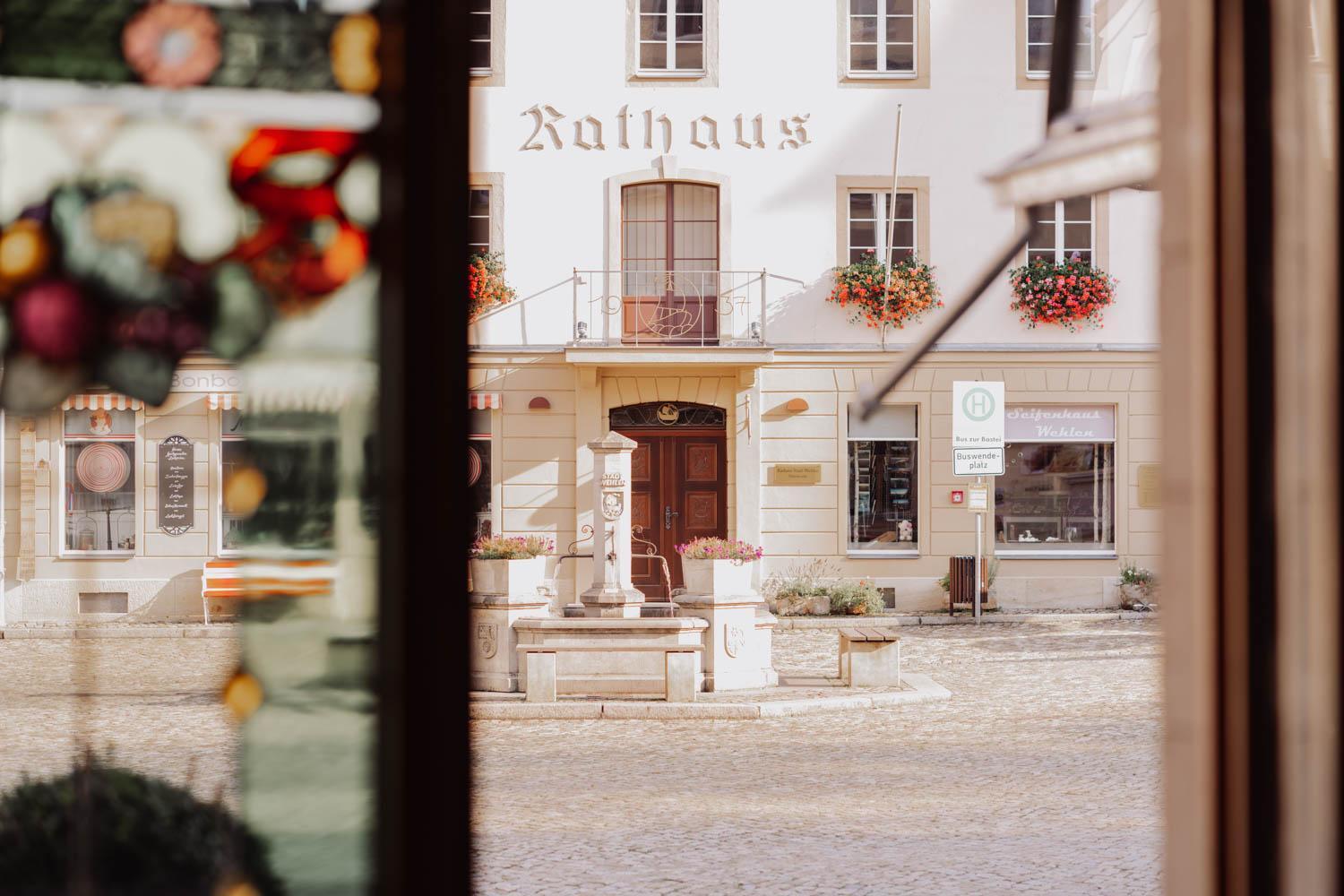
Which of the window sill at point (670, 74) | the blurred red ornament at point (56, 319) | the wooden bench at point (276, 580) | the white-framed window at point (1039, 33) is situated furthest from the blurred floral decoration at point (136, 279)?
the white-framed window at point (1039, 33)

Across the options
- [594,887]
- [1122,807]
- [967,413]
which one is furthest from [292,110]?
[967,413]

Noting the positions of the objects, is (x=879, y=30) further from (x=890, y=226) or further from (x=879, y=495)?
(x=879, y=495)

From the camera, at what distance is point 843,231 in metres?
18.9

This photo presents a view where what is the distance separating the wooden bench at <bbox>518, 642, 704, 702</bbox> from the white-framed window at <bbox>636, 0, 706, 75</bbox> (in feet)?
33.1

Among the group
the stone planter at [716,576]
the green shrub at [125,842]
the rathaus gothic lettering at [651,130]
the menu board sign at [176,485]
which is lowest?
the stone planter at [716,576]

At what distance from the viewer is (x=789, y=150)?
19016mm

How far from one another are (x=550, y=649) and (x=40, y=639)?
31.1ft

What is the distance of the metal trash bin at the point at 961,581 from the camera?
18.0 metres

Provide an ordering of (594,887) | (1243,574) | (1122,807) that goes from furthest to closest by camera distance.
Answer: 1. (1122,807)
2. (594,887)
3. (1243,574)

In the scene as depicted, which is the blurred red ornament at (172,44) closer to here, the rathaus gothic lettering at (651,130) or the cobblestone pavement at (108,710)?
the cobblestone pavement at (108,710)

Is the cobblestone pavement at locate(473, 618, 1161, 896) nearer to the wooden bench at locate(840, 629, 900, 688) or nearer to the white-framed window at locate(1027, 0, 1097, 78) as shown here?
the wooden bench at locate(840, 629, 900, 688)

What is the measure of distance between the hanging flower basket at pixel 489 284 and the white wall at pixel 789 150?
1.06 ft

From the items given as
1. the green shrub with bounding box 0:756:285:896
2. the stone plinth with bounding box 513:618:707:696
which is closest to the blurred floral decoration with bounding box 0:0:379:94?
the green shrub with bounding box 0:756:285:896

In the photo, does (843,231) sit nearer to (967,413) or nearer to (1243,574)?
(967,413)
